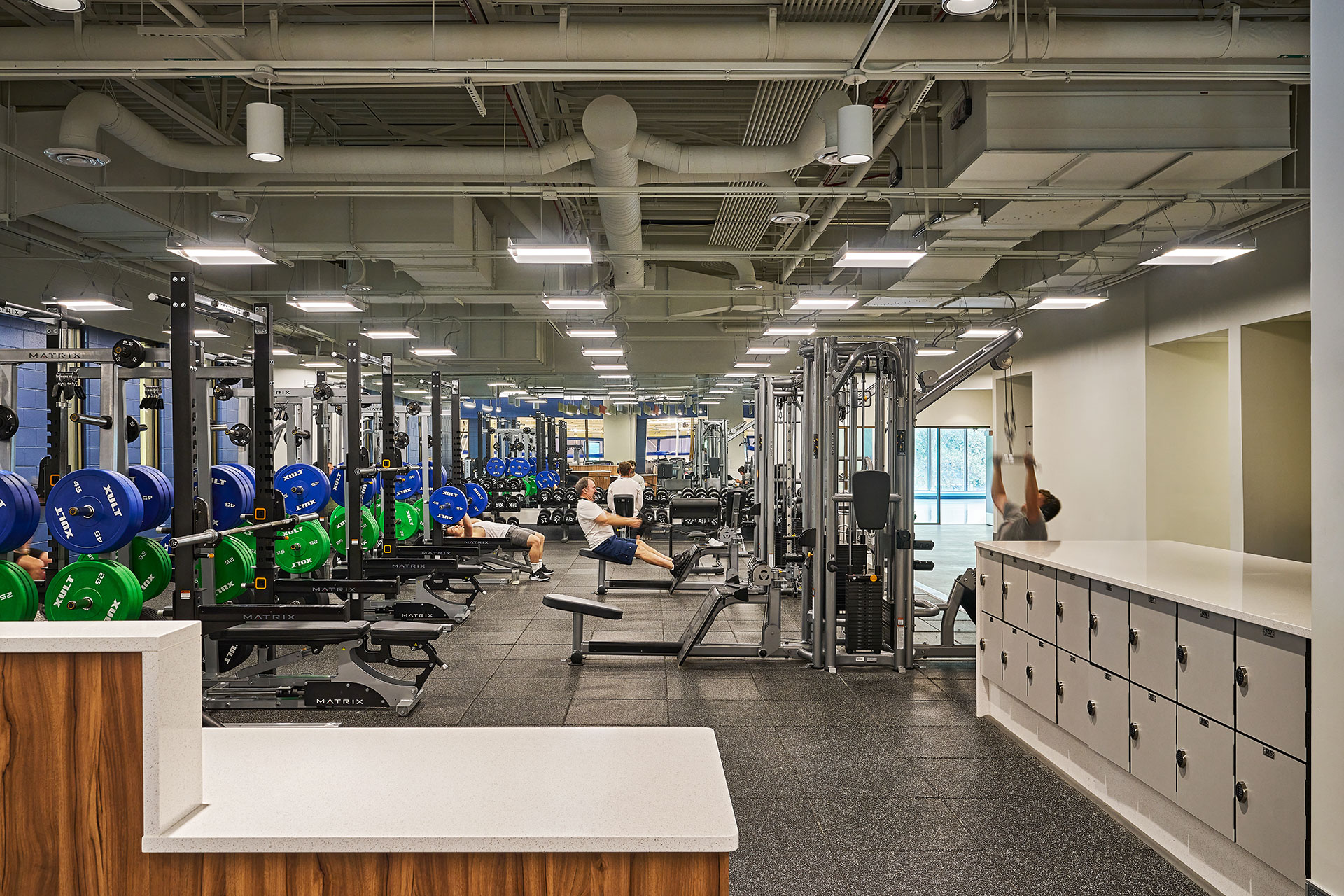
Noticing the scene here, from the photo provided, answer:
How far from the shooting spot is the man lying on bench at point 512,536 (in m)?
9.78

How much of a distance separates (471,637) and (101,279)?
5989 mm

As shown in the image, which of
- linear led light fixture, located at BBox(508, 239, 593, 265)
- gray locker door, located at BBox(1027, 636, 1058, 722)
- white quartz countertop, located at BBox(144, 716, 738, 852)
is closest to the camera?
white quartz countertop, located at BBox(144, 716, 738, 852)

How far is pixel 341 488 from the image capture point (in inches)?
331

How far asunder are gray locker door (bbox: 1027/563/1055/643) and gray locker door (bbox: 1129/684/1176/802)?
2.26 feet

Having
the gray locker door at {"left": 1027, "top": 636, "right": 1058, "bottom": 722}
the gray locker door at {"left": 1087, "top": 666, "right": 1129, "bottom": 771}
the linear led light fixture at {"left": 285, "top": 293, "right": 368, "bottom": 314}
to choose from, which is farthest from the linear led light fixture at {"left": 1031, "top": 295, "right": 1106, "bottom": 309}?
the linear led light fixture at {"left": 285, "top": 293, "right": 368, "bottom": 314}

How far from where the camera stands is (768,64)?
15.1 ft

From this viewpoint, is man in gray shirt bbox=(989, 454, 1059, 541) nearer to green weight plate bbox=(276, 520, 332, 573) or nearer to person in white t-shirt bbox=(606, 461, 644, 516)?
person in white t-shirt bbox=(606, 461, 644, 516)

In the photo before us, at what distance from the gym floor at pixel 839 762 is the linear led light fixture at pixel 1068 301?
3699mm

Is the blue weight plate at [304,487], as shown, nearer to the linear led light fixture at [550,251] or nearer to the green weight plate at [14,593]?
the green weight plate at [14,593]

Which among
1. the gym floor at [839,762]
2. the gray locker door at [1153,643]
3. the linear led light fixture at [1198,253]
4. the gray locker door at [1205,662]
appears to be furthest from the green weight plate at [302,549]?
the linear led light fixture at [1198,253]

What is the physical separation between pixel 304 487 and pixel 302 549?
693mm

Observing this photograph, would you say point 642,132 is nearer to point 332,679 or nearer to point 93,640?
point 332,679

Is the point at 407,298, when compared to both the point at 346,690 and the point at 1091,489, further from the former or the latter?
the point at 1091,489

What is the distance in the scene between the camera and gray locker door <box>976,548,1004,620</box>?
4621 millimetres
